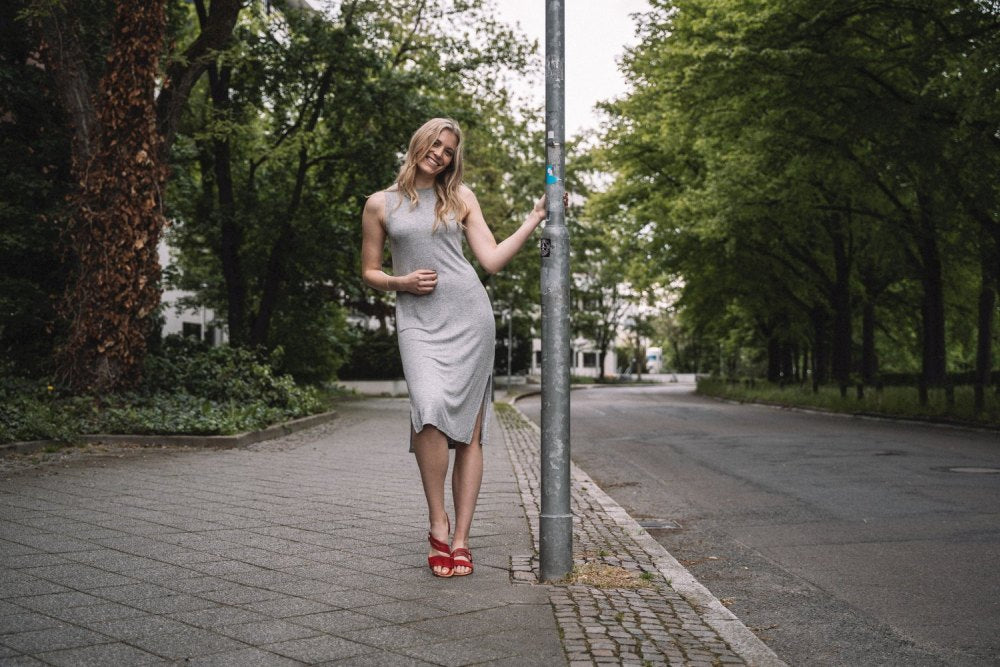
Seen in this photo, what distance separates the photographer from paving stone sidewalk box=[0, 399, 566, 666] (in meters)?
3.11

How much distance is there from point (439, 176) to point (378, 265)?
0.51m

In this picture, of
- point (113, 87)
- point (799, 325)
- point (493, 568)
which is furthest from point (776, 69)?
point (799, 325)

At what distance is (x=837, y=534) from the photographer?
616 centimetres

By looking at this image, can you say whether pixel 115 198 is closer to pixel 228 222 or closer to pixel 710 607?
pixel 228 222

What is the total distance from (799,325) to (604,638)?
3809 cm

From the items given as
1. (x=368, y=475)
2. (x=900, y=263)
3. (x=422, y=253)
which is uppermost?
(x=900, y=263)

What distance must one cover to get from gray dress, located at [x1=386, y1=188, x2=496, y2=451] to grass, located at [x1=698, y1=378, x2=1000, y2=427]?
563 inches

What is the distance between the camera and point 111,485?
7047 millimetres

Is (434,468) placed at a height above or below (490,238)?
below

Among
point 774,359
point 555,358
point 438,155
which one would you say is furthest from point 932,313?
point 438,155

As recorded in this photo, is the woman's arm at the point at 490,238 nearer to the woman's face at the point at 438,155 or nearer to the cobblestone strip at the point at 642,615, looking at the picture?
the woman's face at the point at 438,155

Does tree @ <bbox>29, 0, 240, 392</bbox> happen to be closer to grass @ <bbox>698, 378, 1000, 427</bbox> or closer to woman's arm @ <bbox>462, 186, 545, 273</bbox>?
woman's arm @ <bbox>462, 186, 545, 273</bbox>

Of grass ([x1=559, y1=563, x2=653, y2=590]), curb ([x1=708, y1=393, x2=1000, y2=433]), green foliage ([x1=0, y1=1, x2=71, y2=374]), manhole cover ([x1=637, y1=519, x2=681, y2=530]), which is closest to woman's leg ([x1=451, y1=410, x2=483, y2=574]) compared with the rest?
grass ([x1=559, y1=563, x2=653, y2=590])

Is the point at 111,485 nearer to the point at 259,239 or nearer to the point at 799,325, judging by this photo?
the point at 259,239
